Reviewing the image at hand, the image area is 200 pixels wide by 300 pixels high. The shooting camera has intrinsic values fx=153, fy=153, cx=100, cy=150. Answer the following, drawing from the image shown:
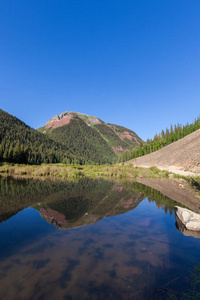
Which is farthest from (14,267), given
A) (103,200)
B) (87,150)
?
(87,150)

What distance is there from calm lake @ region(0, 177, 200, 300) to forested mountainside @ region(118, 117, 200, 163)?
105m

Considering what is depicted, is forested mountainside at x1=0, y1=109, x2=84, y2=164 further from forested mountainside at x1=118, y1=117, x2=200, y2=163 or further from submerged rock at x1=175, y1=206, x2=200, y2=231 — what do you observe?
submerged rock at x1=175, y1=206, x2=200, y2=231

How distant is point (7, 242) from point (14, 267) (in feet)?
6.15

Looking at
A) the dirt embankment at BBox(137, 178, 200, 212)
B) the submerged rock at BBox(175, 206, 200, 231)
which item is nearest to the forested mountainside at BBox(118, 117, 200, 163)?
the dirt embankment at BBox(137, 178, 200, 212)

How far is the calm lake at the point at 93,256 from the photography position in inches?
144

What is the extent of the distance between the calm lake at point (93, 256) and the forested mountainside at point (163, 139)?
104844mm

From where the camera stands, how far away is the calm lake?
3663mm

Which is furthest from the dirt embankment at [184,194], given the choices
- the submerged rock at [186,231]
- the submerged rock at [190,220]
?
the submerged rock at [186,231]

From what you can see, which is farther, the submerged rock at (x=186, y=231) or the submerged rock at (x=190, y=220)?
the submerged rock at (x=190, y=220)

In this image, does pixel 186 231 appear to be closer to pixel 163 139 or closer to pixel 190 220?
pixel 190 220

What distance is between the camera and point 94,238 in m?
6.42

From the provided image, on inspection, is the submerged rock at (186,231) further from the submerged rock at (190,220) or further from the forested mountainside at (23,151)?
the forested mountainside at (23,151)

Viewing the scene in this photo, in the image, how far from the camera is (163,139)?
10844cm

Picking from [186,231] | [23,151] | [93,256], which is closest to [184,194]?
[186,231]
